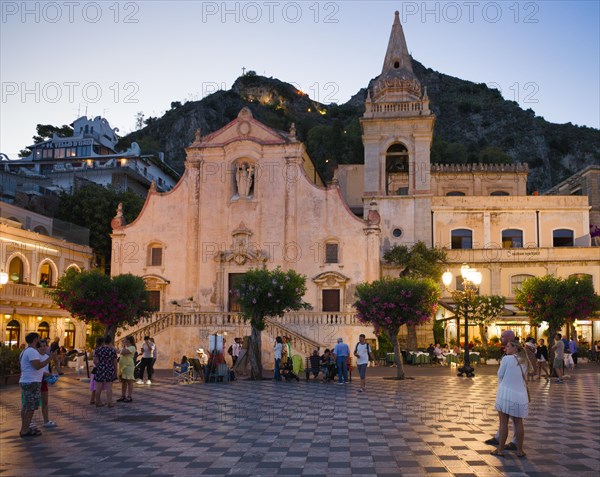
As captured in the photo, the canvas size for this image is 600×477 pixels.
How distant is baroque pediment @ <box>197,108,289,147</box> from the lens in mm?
39125

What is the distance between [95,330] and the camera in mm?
36031

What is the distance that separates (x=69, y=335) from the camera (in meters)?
42.8

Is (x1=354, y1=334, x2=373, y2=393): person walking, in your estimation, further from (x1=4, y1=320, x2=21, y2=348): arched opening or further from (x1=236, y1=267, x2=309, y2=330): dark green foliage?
(x1=4, y1=320, x2=21, y2=348): arched opening

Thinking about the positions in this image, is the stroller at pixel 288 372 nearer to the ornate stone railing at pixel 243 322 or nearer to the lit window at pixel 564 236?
the ornate stone railing at pixel 243 322

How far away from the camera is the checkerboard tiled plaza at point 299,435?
974 centimetres

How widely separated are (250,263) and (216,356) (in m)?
13.7

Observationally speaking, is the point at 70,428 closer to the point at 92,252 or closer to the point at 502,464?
the point at 502,464

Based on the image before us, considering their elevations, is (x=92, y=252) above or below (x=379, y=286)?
above

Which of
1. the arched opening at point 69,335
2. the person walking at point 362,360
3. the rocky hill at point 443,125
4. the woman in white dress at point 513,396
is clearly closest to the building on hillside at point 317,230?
the arched opening at point 69,335

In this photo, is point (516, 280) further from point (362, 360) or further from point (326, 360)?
point (362, 360)

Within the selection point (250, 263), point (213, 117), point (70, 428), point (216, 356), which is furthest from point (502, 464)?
point (213, 117)

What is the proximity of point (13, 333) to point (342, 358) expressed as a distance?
2157 centimetres

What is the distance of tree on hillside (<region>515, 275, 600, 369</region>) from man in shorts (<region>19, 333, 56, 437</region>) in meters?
20.9

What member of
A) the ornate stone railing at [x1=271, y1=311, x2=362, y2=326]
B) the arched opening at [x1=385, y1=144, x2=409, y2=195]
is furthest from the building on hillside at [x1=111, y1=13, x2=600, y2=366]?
the arched opening at [x1=385, y1=144, x2=409, y2=195]
